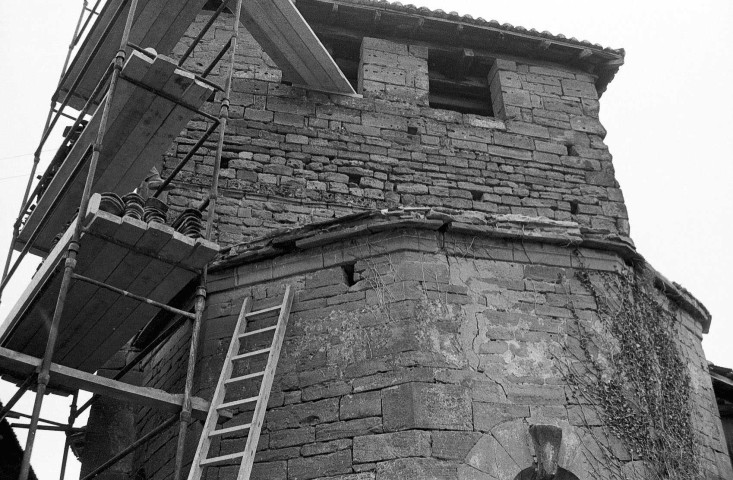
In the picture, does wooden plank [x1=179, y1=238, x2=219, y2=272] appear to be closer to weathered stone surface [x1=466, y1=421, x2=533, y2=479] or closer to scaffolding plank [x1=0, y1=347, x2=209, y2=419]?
scaffolding plank [x1=0, y1=347, x2=209, y2=419]

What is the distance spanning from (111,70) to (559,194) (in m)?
5.02

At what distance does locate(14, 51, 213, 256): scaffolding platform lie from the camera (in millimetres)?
6316

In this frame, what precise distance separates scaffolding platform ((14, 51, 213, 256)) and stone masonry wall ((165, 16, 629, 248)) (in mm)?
1329

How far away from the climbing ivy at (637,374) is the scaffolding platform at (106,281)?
9.14 ft

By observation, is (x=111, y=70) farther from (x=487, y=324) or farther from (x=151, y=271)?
(x=487, y=324)

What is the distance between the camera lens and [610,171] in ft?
32.0

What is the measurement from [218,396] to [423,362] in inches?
55.7

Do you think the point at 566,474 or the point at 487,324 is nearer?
the point at 566,474

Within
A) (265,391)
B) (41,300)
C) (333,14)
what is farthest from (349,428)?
(333,14)

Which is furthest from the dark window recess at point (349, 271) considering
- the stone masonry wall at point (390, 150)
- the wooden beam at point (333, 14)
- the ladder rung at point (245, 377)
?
the wooden beam at point (333, 14)

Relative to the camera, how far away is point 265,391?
5832mm

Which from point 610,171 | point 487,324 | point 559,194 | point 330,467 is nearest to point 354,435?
point 330,467

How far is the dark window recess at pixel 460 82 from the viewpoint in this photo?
1034 cm

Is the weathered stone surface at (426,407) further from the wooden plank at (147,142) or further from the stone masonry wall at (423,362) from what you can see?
the wooden plank at (147,142)
